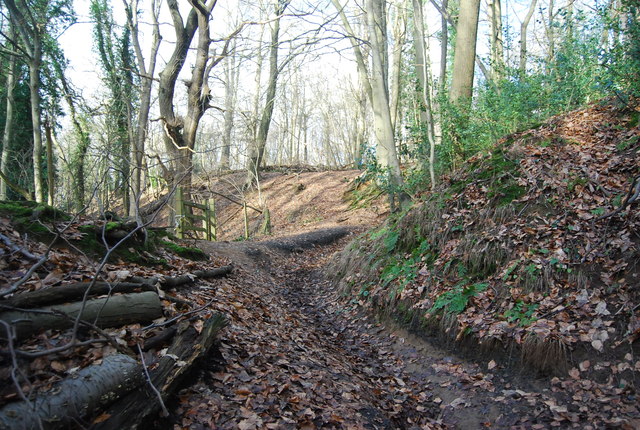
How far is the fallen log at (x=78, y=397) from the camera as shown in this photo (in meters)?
2.61

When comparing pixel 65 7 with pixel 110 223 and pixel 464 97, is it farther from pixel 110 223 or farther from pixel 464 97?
pixel 464 97

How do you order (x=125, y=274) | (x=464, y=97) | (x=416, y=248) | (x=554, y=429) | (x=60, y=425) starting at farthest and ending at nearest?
1. (x=464, y=97)
2. (x=416, y=248)
3. (x=125, y=274)
4. (x=554, y=429)
5. (x=60, y=425)

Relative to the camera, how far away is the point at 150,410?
3133 millimetres

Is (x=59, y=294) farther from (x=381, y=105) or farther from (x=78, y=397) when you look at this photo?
(x=381, y=105)

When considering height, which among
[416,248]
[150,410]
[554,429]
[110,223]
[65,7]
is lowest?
[554,429]

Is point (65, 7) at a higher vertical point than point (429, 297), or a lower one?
higher

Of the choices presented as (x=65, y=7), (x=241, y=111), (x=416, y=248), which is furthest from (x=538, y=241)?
(x=65, y=7)

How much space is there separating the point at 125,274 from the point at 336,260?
645 cm

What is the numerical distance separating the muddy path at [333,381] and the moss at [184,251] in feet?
3.76

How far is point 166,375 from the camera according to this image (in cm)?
350

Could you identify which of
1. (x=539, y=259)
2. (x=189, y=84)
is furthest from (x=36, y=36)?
(x=539, y=259)

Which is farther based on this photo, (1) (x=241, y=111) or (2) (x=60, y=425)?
(1) (x=241, y=111)

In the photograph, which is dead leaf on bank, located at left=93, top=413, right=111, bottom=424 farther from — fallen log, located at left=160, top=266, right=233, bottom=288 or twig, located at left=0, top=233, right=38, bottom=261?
fallen log, located at left=160, top=266, right=233, bottom=288

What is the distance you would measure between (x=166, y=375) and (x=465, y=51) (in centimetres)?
1206
